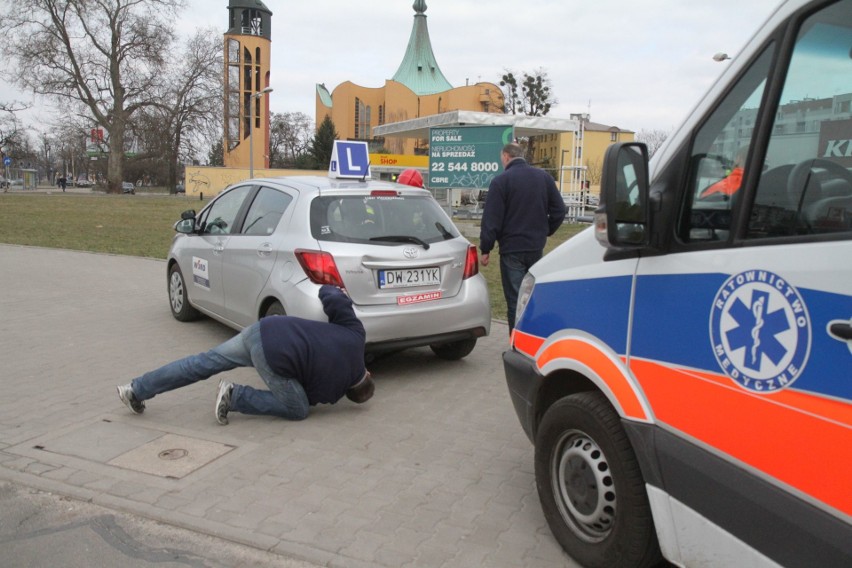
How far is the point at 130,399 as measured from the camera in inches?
193

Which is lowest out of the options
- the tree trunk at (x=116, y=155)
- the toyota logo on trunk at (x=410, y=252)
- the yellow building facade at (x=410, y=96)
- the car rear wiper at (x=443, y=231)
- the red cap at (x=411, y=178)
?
the toyota logo on trunk at (x=410, y=252)

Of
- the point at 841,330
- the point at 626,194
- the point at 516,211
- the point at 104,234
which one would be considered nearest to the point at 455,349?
the point at 516,211

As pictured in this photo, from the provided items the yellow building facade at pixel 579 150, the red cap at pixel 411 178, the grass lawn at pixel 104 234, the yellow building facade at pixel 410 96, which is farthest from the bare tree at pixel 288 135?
the red cap at pixel 411 178

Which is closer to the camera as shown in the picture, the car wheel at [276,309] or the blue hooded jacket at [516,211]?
the car wheel at [276,309]

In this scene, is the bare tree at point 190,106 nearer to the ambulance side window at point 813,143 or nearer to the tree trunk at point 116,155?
the tree trunk at point 116,155

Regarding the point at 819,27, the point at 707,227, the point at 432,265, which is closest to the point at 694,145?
the point at 707,227

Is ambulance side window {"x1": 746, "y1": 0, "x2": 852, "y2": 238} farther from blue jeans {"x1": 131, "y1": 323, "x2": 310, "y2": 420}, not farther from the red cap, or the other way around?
the red cap

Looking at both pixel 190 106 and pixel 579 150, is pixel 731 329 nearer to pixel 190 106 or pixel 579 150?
pixel 579 150

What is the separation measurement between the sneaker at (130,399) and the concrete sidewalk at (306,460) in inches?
2.9

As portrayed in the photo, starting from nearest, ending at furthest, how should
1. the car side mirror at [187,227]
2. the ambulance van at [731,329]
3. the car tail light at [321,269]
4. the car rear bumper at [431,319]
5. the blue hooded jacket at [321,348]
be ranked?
the ambulance van at [731,329] → the blue hooded jacket at [321,348] → the car tail light at [321,269] → the car rear bumper at [431,319] → the car side mirror at [187,227]

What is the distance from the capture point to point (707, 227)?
96.1 inches

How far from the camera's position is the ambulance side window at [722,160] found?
92.5 inches

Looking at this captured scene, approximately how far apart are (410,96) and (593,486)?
79832 mm

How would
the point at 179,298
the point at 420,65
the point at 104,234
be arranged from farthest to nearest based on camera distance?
1. the point at 420,65
2. the point at 104,234
3. the point at 179,298
